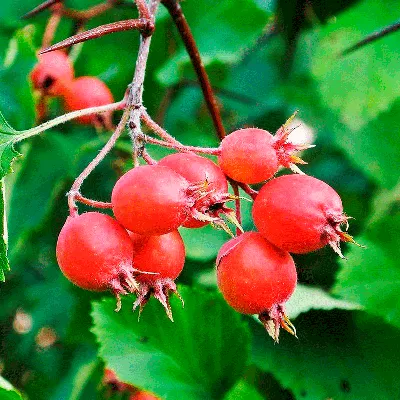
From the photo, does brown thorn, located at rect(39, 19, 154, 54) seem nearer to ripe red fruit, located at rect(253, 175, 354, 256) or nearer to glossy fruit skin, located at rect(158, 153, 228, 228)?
glossy fruit skin, located at rect(158, 153, 228, 228)

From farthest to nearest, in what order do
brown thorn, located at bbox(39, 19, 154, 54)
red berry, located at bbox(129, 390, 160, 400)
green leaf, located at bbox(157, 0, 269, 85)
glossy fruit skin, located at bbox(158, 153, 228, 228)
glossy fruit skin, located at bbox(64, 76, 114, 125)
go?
green leaf, located at bbox(157, 0, 269, 85)
glossy fruit skin, located at bbox(64, 76, 114, 125)
red berry, located at bbox(129, 390, 160, 400)
glossy fruit skin, located at bbox(158, 153, 228, 228)
brown thorn, located at bbox(39, 19, 154, 54)

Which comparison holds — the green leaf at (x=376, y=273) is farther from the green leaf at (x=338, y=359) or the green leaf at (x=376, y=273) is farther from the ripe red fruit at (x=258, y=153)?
the ripe red fruit at (x=258, y=153)

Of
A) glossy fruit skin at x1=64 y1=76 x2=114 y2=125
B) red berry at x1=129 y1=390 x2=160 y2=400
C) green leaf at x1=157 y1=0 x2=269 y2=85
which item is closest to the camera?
red berry at x1=129 y1=390 x2=160 y2=400

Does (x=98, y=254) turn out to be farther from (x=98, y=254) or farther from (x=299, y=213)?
(x=299, y=213)

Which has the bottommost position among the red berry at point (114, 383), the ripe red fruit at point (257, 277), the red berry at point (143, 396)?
the red berry at point (143, 396)

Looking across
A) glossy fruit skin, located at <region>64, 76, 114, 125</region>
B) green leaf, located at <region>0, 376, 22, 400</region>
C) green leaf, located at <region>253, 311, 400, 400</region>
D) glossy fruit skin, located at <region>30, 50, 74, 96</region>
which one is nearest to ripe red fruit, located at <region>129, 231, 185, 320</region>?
green leaf, located at <region>0, 376, 22, 400</region>

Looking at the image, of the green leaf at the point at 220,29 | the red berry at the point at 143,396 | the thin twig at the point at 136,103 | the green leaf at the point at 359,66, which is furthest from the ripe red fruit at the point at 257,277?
the green leaf at the point at 359,66
